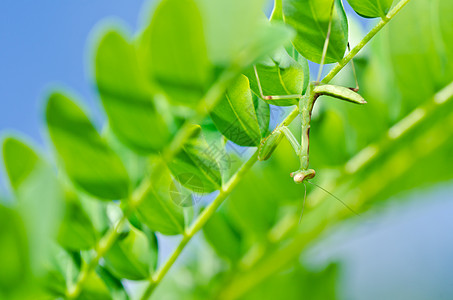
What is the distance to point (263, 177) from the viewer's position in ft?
6.47

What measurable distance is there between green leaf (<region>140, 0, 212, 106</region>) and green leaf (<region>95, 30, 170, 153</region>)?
37mm

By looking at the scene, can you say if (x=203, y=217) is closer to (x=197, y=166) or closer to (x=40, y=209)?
(x=197, y=166)

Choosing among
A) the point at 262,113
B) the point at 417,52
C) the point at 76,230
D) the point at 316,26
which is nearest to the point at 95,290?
the point at 76,230

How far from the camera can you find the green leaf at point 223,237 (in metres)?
1.92

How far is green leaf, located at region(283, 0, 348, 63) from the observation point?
1.30m

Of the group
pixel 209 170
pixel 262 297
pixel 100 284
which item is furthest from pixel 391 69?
pixel 100 284

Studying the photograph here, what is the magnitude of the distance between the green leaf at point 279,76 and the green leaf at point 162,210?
37 centimetres

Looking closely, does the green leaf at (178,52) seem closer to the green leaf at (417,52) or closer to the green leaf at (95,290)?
the green leaf at (95,290)

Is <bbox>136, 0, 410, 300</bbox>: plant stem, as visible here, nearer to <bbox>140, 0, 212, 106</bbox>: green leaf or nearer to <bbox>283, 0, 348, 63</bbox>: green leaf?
<bbox>283, 0, 348, 63</bbox>: green leaf

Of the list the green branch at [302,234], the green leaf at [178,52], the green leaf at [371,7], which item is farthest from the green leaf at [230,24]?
the green branch at [302,234]

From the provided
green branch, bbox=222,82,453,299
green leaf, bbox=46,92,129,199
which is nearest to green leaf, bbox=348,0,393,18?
green branch, bbox=222,82,453,299

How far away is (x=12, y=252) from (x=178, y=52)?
0.51 metres

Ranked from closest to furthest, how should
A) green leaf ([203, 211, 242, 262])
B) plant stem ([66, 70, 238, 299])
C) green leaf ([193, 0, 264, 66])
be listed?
green leaf ([193, 0, 264, 66]) → plant stem ([66, 70, 238, 299]) → green leaf ([203, 211, 242, 262])

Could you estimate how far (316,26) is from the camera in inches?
52.8
